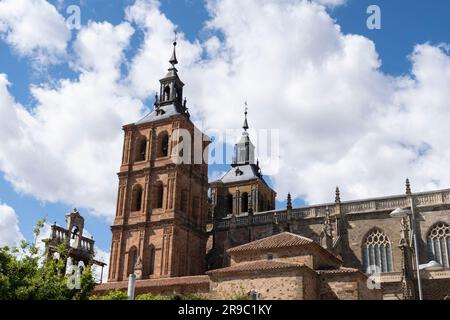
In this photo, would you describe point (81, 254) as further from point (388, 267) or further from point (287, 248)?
→ point (388, 267)

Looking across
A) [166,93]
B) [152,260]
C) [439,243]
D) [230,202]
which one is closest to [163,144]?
[166,93]

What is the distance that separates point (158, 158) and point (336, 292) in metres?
22.4

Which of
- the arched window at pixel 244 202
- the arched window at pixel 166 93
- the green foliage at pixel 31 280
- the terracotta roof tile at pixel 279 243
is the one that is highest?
the arched window at pixel 166 93

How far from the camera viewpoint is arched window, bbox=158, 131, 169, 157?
4609 cm

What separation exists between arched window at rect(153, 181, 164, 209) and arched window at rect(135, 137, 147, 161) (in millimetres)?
3368

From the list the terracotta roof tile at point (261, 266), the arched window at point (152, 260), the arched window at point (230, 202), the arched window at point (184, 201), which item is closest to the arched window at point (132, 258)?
the arched window at point (152, 260)

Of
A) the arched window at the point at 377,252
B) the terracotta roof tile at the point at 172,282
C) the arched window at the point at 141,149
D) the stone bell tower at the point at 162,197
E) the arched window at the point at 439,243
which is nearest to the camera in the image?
the terracotta roof tile at the point at 172,282

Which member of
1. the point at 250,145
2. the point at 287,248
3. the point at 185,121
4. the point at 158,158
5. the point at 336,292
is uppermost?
the point at 250,145

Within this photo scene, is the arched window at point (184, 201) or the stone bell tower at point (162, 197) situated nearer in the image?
the stone bell tower at point (162, 197)

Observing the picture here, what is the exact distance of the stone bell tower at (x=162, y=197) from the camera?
42344 millimetres

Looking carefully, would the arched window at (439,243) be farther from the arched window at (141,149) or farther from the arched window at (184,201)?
the arched window at (141,149)

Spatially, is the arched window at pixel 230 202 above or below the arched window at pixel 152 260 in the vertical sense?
above
